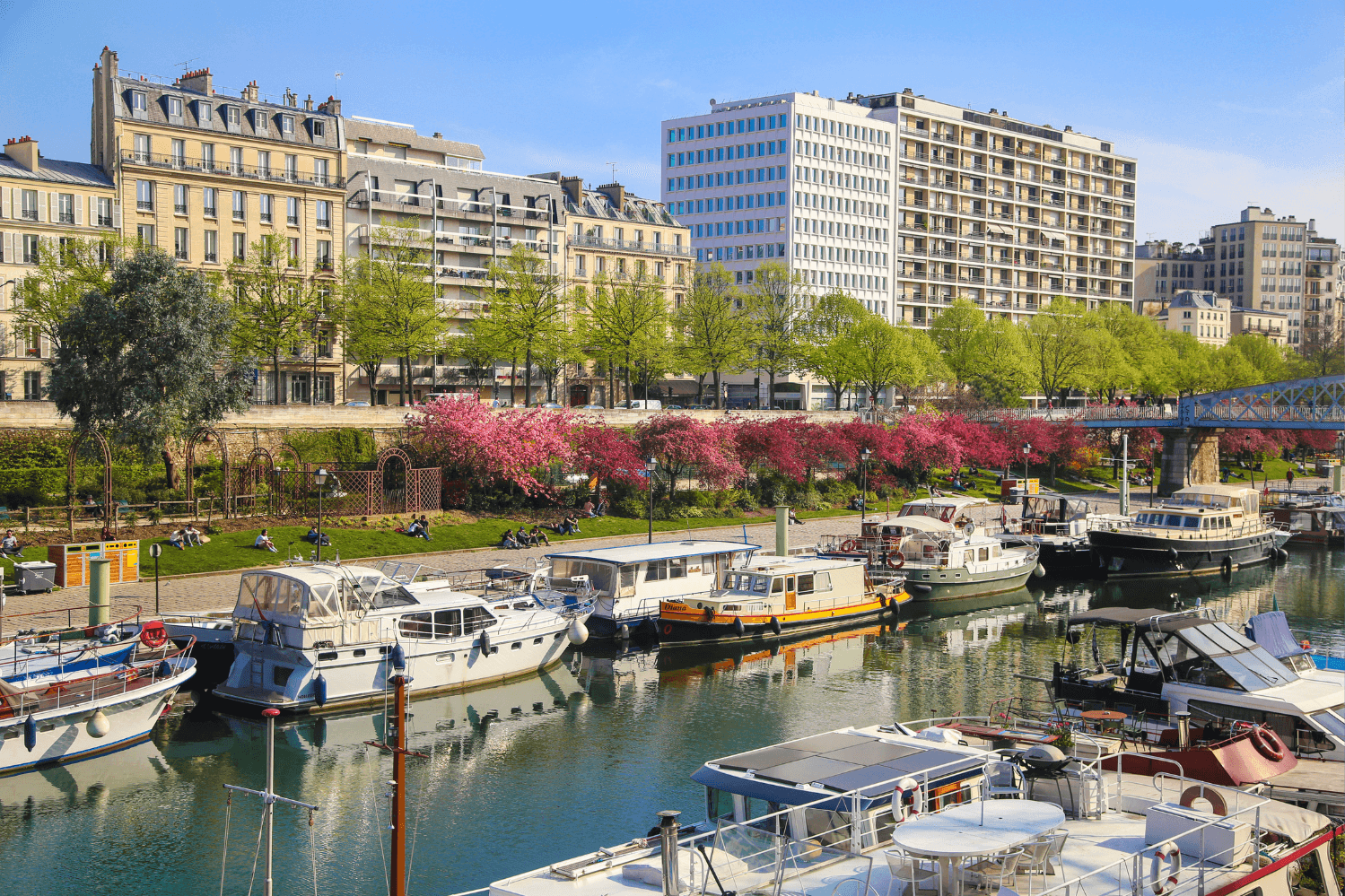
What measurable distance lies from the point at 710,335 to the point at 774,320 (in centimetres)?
1063

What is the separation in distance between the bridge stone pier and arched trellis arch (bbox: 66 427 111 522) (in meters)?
74.2

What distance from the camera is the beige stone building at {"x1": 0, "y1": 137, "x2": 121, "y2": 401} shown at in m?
76.6

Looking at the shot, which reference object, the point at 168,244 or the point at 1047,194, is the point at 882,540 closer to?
the point at 168,244

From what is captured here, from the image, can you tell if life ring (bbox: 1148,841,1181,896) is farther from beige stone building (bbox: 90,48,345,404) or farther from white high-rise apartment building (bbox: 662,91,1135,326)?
white high-rise apartment building (bbox: 662,91,1135,326)

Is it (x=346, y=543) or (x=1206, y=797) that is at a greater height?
(x=346, y=543)

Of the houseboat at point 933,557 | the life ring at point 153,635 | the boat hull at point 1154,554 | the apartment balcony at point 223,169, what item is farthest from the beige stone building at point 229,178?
the boat hull at point 1154,554

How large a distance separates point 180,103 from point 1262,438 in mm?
93416

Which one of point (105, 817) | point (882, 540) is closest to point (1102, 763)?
point (105, 817)

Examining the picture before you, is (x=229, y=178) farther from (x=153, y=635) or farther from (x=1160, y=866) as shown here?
(x=1160, y=866)

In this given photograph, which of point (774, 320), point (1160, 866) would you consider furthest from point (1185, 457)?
point (1160, 866)

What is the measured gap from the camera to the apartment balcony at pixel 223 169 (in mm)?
79812

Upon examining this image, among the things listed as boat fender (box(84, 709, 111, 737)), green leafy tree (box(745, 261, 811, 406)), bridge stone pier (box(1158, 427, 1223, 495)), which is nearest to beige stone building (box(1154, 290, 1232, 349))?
bridge stone pier (box(1158, 427, 1223, 495))

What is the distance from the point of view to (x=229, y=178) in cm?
8300

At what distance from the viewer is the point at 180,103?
81.5 meters
